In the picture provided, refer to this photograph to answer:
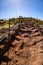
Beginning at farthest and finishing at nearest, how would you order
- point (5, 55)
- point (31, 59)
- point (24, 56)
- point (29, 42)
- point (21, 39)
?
1. point (21, 39)
2. point (29, 42)
3. point (5, 55)
4. point (24, 56)
5. point (31, 59)

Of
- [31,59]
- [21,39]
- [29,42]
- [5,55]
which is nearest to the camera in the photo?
[31,59]

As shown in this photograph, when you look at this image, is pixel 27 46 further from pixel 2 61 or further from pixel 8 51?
pixel 2 61

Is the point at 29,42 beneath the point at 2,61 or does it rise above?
above

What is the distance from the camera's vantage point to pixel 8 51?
48.2 ft

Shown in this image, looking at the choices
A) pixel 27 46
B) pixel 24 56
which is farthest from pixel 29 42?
pixel 24 56

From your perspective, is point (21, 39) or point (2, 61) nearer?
point (2, 61)

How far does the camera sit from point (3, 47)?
1493 cm

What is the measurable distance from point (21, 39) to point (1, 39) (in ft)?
7.01

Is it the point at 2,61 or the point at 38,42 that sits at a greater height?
the point at 38,42

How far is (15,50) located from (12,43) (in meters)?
1.61

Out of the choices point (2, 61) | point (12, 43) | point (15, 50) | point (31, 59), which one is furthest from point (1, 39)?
point (31, 59)

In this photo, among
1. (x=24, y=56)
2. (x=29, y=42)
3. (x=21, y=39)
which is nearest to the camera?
(x=24, y=56)

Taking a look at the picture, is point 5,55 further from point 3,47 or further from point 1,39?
point 1,39

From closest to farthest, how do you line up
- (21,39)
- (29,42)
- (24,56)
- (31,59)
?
(31,59) < (24,56) < (29,42) < (21,39)
